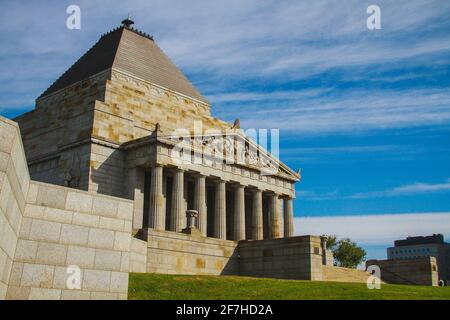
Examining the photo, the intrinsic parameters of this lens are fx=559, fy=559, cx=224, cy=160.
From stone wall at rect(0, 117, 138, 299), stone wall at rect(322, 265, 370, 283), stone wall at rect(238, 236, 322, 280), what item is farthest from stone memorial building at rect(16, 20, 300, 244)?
stone wall at rect(0, 117, 138, 299)

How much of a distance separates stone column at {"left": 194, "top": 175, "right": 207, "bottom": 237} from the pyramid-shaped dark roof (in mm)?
13285

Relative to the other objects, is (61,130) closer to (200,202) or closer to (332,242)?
(200,202)

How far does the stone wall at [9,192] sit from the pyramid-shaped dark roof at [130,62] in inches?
1536

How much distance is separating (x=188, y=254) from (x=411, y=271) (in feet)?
57.6

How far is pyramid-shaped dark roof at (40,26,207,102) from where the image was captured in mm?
55969

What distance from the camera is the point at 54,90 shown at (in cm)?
5806

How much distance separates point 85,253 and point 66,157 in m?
30.9

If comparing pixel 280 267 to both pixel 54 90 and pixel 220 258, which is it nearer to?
pixel 220 258

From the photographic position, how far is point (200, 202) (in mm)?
48406

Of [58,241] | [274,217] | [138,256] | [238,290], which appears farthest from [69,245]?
[274,217]

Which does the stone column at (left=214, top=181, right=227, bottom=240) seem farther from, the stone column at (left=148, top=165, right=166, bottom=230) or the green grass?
the green grass
